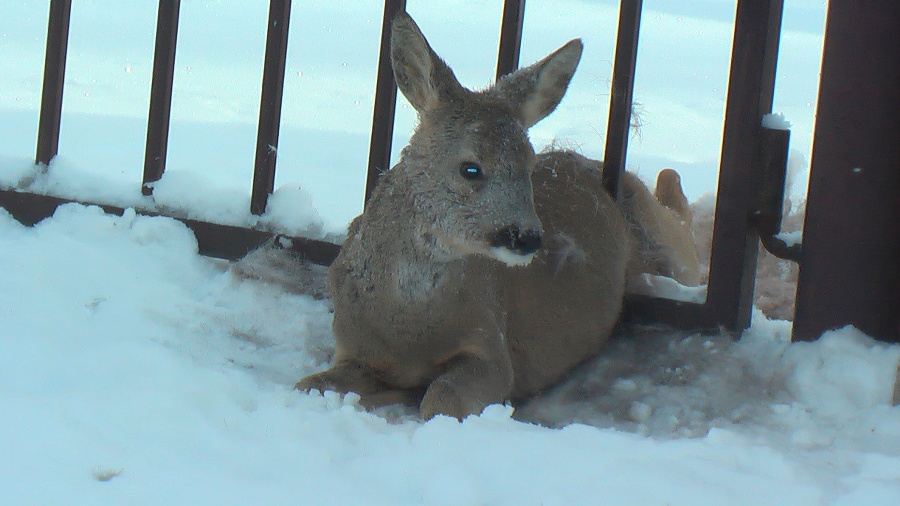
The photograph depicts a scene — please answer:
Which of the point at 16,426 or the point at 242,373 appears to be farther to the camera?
the point at 242,373

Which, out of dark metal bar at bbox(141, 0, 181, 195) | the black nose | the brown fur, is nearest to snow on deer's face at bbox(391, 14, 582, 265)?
the black nose

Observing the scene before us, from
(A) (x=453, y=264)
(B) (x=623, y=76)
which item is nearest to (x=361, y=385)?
(A) (x=453, y=264)

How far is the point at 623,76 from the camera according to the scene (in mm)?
3615

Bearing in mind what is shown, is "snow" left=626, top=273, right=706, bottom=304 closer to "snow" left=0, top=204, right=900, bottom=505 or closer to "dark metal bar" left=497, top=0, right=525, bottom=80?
"snow" left=0, top=204, right=900, bottom=505

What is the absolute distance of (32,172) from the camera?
4.62 metres

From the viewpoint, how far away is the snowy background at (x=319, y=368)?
6.38 feet

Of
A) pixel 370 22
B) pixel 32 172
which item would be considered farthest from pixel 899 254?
pixel 370 22

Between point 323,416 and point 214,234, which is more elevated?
point 214,234

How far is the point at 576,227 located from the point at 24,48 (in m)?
6.56

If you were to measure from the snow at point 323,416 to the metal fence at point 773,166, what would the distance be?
0.13 m

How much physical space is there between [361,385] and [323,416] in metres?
0.58

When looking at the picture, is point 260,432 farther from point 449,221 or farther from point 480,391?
point 449,221

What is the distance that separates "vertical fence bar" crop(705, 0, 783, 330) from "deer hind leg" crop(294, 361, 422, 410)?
1.23 metres

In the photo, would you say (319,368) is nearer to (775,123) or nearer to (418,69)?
(418,69)
